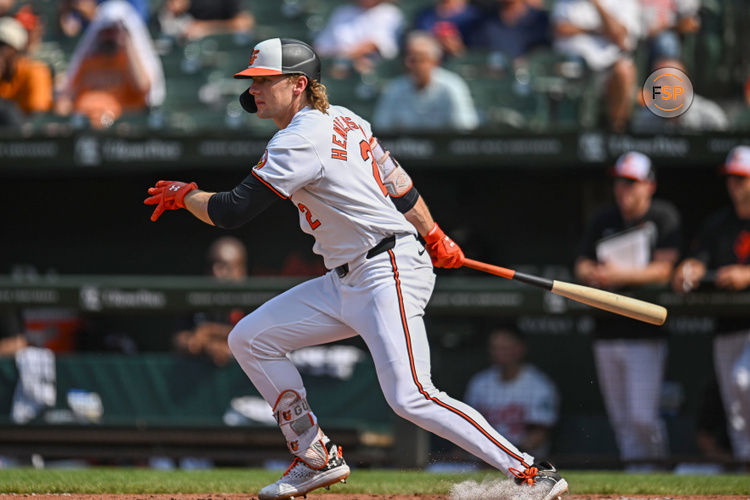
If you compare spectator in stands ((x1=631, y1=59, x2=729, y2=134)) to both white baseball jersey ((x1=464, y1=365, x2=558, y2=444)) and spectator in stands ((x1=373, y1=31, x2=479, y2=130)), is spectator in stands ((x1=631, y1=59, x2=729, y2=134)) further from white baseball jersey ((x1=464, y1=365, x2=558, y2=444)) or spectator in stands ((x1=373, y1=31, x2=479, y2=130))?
white baseball jersey ((x1=464, y1=365, x2=558, y2=444))

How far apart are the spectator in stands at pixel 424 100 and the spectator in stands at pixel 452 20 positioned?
1.11 metres

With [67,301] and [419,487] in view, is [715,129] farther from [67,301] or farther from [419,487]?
[67,301]

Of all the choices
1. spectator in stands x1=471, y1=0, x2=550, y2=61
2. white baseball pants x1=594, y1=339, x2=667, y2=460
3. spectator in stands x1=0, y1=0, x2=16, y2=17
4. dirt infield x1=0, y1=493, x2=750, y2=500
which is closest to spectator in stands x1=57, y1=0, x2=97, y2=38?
spectator in stands x1=0, y1=0, x2=16, y2=17

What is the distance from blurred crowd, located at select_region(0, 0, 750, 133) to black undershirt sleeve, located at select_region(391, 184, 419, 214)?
280cm

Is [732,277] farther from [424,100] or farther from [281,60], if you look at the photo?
[281,60]

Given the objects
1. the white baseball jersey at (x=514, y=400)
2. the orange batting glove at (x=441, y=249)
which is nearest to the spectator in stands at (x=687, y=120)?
the white baseball jersey at (x=514, y=400)

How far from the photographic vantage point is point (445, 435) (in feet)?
12.4

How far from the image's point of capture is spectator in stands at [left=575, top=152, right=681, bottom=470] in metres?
6.12

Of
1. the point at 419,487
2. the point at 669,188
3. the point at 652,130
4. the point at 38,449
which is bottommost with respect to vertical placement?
the point at 38,449

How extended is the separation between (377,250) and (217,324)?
286 centimetres

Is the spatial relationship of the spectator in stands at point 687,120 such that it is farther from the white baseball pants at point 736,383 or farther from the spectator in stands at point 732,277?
the white baseball pants at point 736,383

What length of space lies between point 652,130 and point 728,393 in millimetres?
1798

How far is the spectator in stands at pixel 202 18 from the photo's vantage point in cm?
915

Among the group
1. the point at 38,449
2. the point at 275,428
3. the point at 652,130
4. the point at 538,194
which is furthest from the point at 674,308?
the point at 38,449
